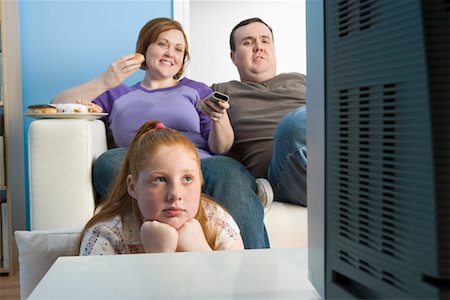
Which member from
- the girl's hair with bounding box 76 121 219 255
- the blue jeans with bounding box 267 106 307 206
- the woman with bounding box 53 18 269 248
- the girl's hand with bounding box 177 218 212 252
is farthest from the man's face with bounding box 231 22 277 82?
the girl's hand with bounding box 177 218 212 252

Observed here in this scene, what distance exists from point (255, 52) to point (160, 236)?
1226mm

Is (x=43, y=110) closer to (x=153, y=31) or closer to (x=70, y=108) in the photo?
(x=70, y=108)

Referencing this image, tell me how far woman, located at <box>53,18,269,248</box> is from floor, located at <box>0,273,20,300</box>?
1.96 ft

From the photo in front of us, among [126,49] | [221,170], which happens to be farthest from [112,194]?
[126,49]

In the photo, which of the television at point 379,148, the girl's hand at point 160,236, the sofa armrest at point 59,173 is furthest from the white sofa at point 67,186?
the television at point 379,148

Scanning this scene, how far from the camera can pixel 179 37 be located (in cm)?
199

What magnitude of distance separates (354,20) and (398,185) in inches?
3.6

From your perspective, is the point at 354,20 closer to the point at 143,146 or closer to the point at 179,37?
the point at 143,146

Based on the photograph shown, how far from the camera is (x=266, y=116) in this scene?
74.2 inches

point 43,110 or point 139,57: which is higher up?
point 139,57

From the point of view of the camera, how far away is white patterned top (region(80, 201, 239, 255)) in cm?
113

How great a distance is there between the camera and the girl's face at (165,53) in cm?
199

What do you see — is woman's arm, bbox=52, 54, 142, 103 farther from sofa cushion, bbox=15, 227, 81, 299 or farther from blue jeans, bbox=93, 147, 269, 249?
sofa cushion, bbox=15, 227, 81, 299

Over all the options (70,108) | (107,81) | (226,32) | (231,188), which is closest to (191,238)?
(231,188)
